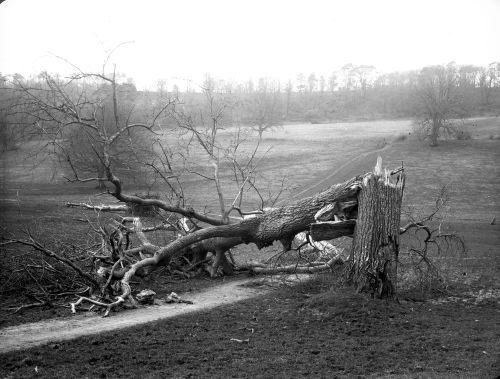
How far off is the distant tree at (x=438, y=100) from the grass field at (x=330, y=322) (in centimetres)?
47

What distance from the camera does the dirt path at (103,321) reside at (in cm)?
539

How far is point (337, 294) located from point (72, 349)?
336cm

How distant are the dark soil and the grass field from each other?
0.04 feet

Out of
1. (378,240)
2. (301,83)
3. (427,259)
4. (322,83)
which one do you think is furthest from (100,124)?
(427,259)

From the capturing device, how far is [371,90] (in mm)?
12805

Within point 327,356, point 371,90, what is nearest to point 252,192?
point 371,90

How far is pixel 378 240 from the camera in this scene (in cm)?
688

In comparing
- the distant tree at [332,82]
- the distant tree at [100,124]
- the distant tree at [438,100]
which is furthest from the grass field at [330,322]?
the distant tree at [332,82]

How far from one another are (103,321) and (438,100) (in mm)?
8428

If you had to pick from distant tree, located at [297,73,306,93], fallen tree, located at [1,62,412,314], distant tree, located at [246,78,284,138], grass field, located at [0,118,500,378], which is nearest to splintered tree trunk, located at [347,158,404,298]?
fallen tree, located at [1,62,412,314]

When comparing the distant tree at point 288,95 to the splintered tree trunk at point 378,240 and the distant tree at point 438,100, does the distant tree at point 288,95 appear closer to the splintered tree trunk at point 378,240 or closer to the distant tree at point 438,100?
the distant tree at point 438,100

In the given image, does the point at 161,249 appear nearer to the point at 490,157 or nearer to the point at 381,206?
the point at 381,206

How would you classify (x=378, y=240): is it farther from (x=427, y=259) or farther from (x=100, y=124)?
(x=100, y=124)

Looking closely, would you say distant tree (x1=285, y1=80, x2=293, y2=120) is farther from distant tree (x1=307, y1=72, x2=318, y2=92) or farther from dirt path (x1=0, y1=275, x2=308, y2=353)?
dirt path (x1=0, y1=275, x2=308, y2=353)
